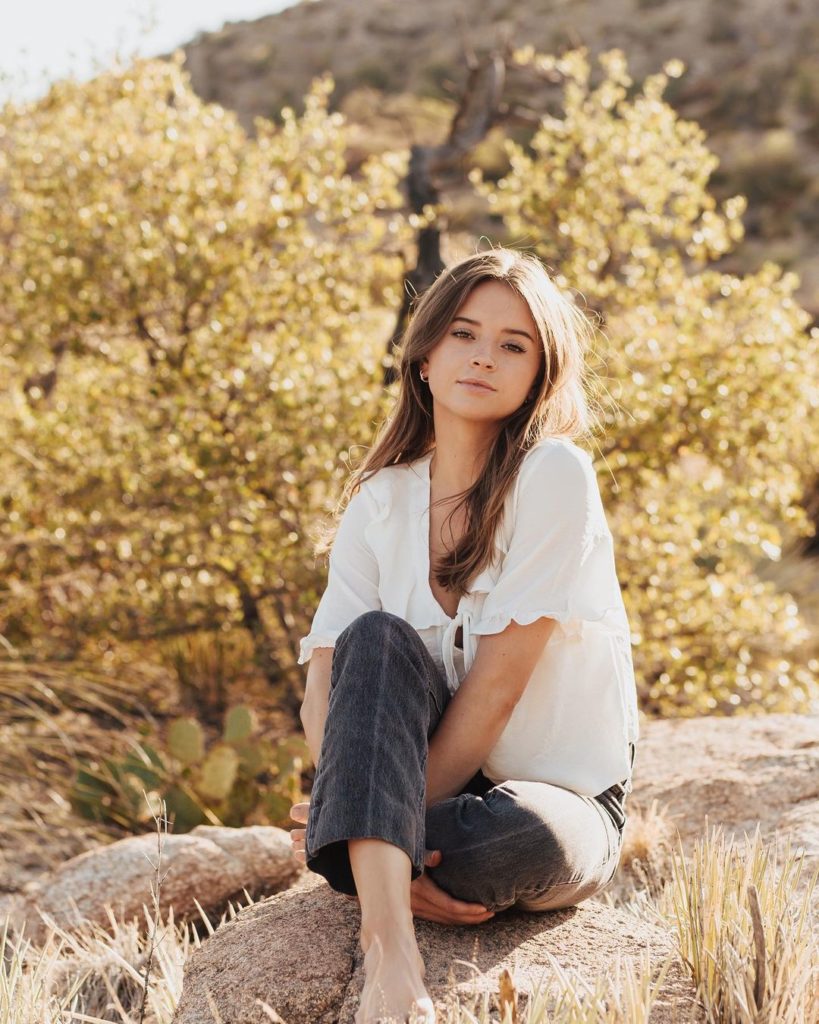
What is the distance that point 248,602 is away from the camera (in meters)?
5.71

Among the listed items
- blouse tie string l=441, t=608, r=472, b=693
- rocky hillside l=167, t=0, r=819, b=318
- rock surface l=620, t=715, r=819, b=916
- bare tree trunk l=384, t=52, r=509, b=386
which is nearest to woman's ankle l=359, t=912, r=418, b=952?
blouse tie string l=441, t=608, r=472, b=693

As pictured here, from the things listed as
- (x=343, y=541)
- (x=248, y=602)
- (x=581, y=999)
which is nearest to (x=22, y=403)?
(x=248, y=602)

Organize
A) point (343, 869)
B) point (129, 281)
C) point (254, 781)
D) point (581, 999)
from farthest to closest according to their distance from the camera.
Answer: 1. point (129, 281)
2. point (254, 781)
3. point (343, 869)
4. point (581, 999)

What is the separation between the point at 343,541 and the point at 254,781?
2.19 meters

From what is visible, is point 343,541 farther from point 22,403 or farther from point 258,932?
point 22,403

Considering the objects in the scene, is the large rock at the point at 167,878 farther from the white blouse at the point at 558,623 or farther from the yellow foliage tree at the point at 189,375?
the yellow foliage tree at the point at 189,375

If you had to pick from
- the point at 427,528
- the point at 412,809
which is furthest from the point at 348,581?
the point at 412,809

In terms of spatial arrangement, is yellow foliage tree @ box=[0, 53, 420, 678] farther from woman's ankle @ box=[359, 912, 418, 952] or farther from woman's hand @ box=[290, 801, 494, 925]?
woman's ankle @ box=[359, 912, 418, 952]

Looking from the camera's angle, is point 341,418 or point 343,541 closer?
point 343,541

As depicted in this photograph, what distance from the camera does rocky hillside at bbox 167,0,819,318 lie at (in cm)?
2139

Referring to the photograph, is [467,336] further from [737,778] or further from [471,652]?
[737,778]

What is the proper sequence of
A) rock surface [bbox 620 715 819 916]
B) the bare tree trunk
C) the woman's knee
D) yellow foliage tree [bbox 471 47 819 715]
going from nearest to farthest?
the woman's knee, rock surface [bbox 620 715 819 916], yellow foliage tree [bbox 471 47 819 715], the bare tree trunk

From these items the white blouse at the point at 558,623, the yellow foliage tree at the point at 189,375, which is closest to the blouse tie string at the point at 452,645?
the white blouse at the point at 558,623

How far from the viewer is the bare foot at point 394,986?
1893 mm
